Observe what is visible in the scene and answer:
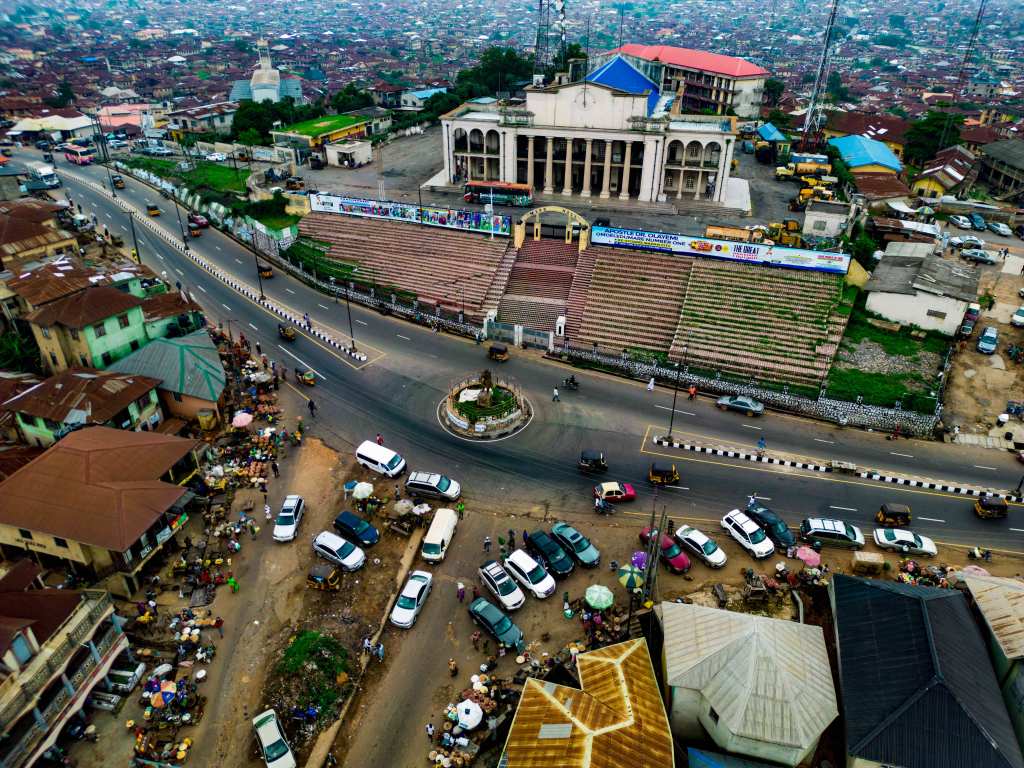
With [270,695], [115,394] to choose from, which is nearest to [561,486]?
[270,695]

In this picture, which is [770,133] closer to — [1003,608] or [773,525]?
[773,525]

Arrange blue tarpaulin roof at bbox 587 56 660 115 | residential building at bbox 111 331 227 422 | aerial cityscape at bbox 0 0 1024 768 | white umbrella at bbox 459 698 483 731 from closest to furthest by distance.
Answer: aerial cityscape at bbox 0 0 1024 768
white umbrella at bbox 459 698 483 731
residential building at bbox 111 331 227 422
blue tarpaulin roof at bbox 587 56 660 115

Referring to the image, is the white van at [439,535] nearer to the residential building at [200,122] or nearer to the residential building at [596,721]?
the residential building at [596,721]

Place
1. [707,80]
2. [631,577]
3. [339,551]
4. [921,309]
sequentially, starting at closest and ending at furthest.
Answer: [631,577]
[339,551]
[921,309]
[707,80]

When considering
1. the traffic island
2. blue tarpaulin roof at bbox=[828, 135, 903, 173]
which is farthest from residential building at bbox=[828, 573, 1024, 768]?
blue tarpaulin roof at bbox=[828, 135, 903, 173]

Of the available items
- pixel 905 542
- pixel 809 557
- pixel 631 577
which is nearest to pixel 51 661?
pixel 631 577

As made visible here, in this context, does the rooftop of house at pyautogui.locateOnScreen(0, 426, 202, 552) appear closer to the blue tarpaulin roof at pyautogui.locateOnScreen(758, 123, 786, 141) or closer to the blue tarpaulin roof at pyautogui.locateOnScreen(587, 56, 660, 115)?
the blue tarpaulin roof at pyautogui.locateOnScreen(587, 56, 660, 115)
